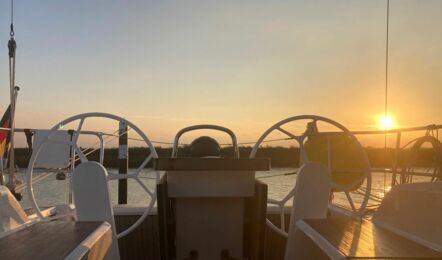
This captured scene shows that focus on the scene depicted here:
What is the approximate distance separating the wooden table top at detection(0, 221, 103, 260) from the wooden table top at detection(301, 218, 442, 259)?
2.94ft

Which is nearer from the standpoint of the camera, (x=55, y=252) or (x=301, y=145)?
(x=55, y=252)

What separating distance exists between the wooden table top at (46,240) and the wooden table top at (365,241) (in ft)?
2.94

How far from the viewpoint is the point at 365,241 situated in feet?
5.39

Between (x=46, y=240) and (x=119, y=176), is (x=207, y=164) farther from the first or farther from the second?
(x=119, y=176)

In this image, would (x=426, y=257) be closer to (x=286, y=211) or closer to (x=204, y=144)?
(x=204, y=144)

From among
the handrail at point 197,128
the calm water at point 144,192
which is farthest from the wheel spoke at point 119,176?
the handrail at point 197,128

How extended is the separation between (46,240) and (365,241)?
45.4 inches

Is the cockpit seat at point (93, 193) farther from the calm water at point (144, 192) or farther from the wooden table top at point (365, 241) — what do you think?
the wooden table top at point (365, 241)

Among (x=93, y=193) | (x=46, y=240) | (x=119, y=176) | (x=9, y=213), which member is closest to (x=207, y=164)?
(x=93, y=193)

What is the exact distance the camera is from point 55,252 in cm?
147

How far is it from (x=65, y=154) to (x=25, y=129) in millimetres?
460

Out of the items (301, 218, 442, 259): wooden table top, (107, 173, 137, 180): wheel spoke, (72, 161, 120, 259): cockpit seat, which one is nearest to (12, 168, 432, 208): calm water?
(107, 173, 137, 180): wheel spoke

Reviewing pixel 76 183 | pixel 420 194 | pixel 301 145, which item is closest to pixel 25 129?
pixel 76 183

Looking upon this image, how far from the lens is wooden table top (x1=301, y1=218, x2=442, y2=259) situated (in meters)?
1.45
